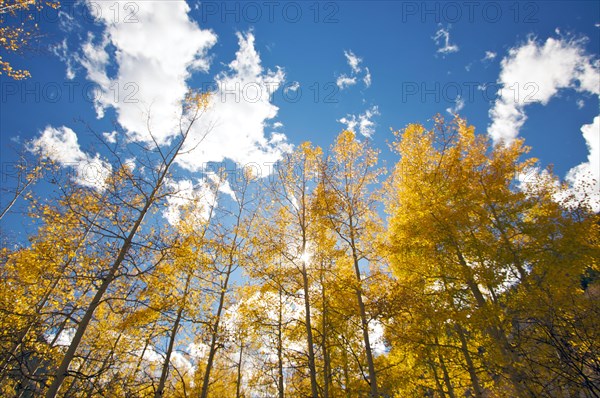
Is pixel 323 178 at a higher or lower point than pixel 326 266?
higher

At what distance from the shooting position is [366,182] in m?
9.60

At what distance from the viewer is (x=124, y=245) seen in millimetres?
5746

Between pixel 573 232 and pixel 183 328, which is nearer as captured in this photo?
pixel 573 232

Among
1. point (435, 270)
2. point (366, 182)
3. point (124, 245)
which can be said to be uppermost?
point (366, 182)

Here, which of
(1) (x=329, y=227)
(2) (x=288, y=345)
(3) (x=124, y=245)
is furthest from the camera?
(1) (x=329, y=227)

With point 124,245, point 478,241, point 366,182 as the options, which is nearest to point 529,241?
point 478,241

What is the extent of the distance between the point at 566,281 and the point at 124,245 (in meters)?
11.3

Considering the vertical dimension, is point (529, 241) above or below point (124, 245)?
above

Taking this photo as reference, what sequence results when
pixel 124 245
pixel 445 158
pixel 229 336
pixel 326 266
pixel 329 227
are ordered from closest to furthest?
pixel 124 245 < pixel 229 336 < pixel 329 227 < pixel 326 266 < pixel 445 158

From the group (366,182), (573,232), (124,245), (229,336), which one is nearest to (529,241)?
(573,232)

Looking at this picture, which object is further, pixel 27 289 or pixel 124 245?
pixel 27 289

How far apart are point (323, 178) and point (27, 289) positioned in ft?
35.1

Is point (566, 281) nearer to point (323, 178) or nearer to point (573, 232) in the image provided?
point (573, 232)

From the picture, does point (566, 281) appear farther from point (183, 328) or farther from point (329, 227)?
point (183, 328)
